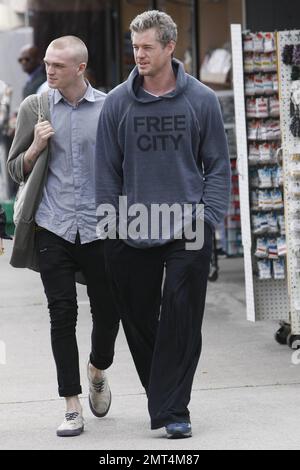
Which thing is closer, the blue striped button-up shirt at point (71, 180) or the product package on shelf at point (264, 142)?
the blue striped button-up shirt at point (71, 180)

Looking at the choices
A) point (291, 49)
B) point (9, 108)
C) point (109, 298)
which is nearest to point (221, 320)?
point (291, 49)

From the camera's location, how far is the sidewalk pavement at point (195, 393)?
6.03m

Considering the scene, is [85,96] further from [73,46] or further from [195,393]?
[195,393]

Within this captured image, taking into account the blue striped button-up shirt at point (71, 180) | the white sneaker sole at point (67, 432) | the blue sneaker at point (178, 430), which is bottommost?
the white sneaker sole at point (67, 432)

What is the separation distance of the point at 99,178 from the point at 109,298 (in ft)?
2.09

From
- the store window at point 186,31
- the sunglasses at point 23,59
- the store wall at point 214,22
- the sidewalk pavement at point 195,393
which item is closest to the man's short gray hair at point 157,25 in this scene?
the sidewalk pavement at point 195,393

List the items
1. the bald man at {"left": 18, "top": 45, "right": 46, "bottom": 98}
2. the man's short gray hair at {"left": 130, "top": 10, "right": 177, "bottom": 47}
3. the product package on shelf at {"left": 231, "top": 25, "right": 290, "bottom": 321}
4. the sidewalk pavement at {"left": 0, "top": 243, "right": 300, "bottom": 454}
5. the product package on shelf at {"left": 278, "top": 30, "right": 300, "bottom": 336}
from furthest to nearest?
1. the bald man at {"left": 18, "top": 45, "right": 46, "bottom": 98}
2. the product package on shelf at {"left": 231, "top": 25, "right": 290, "bottom": 321}
3. the product package on shelf at {"left": 278, "top": 30, "right": 300, "bottom": 336}
4. the sidewalk pavement at {"left": 0, "top": 243, "right": 300, "bottom": 454}
5. the man's short gray hair at {"left": 130, "top": 10, "right": 177, "bottom": 47}

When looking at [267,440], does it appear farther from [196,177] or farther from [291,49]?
[291,49]

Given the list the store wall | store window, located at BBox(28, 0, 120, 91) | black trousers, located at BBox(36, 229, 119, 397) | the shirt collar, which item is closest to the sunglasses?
store window, located at BBox(28, 0, 120, 91)

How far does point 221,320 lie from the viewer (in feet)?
31.0

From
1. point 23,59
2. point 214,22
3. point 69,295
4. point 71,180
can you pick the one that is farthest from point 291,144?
point 23,59

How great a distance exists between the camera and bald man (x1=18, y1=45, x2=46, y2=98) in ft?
49.4

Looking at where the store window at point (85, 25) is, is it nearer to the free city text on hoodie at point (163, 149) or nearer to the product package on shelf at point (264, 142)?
the product package on shelf at point (264, 142)

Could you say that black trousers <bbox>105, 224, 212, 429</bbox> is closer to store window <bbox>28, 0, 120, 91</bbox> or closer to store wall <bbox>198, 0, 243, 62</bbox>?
store wall <bbox>198, 0, 243, 62</bbox>
